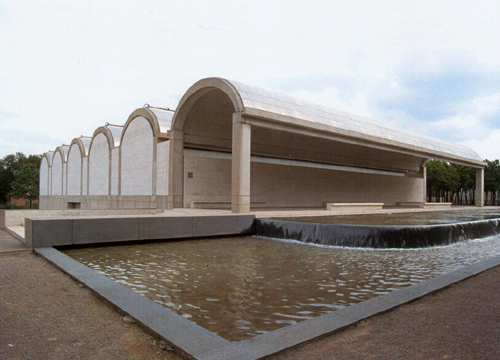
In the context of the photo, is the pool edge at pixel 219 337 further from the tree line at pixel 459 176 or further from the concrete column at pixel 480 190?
the tree line at pixel 459 176

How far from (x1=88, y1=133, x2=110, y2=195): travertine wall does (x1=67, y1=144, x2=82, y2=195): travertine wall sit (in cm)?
301

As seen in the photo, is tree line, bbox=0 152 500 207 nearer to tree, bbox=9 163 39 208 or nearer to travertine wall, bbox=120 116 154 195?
tree, bbox=9 163 39 208

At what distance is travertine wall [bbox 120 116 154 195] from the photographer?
22.4m

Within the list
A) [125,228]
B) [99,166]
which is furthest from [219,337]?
[99,166]

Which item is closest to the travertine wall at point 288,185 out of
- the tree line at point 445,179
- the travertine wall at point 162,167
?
the travertine wall at point 162,167

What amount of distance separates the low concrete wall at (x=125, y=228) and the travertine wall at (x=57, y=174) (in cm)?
3230

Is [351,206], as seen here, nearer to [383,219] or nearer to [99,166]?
[383,219]

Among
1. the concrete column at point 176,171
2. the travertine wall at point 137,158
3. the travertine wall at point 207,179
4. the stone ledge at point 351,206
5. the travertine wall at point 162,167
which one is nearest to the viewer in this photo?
the concrete column at point 176,171

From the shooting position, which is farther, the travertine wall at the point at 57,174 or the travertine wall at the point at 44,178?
the travertine wall at the point at 44,178

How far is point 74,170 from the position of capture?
3522cm

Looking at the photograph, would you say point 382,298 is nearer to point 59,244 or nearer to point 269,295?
point 269,295

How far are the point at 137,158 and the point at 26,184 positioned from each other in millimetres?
35764

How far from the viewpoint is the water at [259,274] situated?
487 cm

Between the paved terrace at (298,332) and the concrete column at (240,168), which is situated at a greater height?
the concrete column at (240,168)
